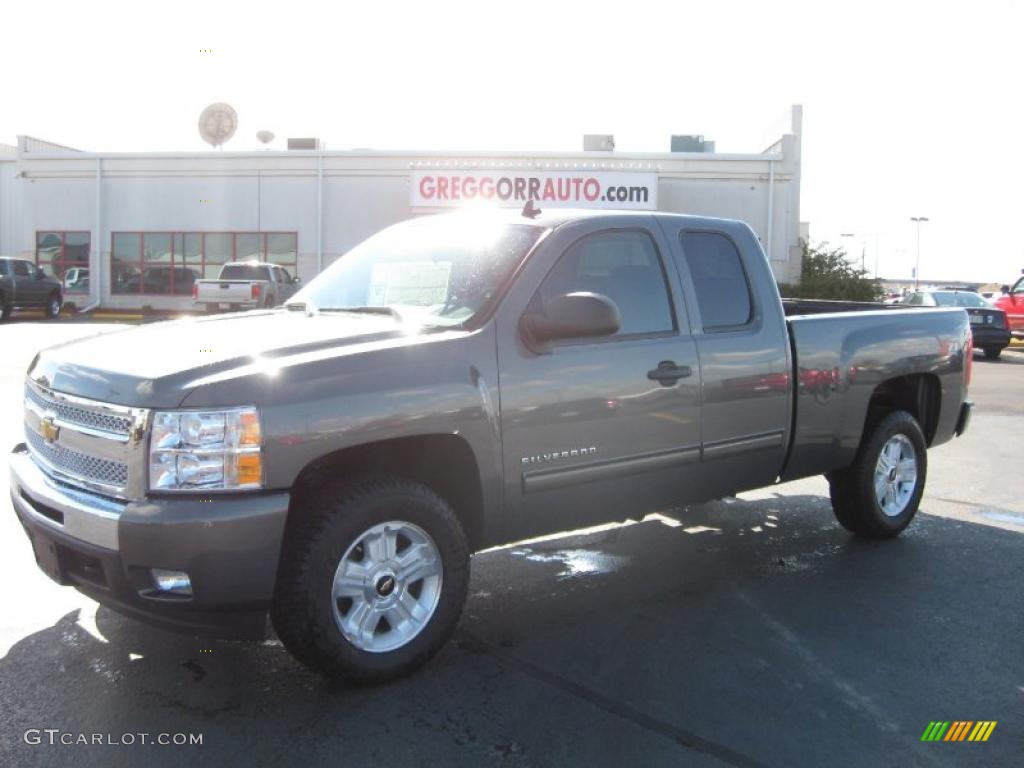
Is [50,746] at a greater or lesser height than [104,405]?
lesser

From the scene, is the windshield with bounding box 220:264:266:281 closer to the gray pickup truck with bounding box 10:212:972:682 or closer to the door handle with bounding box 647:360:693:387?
the gray pickup truck with bounding box 10:212:972:682

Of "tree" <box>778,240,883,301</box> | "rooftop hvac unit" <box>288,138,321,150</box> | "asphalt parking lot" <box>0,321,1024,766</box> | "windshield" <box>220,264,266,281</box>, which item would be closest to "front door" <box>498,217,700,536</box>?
"asphalt parking lot" <box>0,321,1024,766</box>

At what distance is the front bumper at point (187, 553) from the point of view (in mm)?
3357

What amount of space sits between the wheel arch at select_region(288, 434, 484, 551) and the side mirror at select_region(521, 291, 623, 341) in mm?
606

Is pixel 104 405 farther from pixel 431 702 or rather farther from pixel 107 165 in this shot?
pixel 107 165

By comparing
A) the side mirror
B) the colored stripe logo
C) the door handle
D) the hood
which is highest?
the side mirror

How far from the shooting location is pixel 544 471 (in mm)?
4297

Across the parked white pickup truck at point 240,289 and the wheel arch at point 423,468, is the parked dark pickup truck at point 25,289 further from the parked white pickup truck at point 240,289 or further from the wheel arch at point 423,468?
the wheel arch at point 423,468

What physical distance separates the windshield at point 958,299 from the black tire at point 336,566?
73.0 feet

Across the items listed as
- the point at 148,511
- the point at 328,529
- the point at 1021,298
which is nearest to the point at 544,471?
the point at 328,529

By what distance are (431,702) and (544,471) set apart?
1.10 m

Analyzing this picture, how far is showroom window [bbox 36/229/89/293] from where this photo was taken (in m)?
36.2

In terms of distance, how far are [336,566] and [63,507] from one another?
1033 mm

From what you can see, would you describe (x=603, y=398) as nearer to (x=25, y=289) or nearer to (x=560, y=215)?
(x=560, y=215)
